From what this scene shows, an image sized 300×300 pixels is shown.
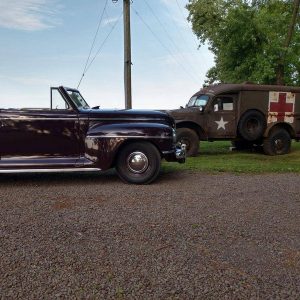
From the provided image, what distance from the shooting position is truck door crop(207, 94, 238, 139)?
573 inches

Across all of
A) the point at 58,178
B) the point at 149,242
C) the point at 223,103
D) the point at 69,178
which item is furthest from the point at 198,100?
the point at 149,242

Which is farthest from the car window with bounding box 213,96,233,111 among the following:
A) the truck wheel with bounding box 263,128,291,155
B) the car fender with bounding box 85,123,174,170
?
the car fender with bounding box 85,123,174,170

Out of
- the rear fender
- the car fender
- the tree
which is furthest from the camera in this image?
the tree

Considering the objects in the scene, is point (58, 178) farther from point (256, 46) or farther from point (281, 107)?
point (256, 46)

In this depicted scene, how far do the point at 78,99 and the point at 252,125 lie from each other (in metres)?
7.36

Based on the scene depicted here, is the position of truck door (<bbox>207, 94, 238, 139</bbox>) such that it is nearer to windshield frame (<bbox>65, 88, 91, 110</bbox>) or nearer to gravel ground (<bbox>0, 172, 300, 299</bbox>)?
windshield frame (<bbox>65, 88, 91, 110</bbox>)

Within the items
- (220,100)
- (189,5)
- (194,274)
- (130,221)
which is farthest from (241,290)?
(189,5)

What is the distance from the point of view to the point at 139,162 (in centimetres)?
833

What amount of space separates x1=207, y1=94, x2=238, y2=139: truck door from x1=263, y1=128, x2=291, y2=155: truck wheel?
1.19 m

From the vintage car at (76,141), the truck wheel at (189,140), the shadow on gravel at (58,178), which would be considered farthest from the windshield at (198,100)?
the vintage car at (76,141)

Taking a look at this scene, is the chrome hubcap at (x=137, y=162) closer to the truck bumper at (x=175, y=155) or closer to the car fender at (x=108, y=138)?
the car fender at (x=108, y=138)

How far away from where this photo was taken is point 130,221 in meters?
5.60

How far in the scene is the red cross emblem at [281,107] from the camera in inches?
581

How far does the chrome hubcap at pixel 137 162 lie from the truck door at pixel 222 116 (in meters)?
6.52
